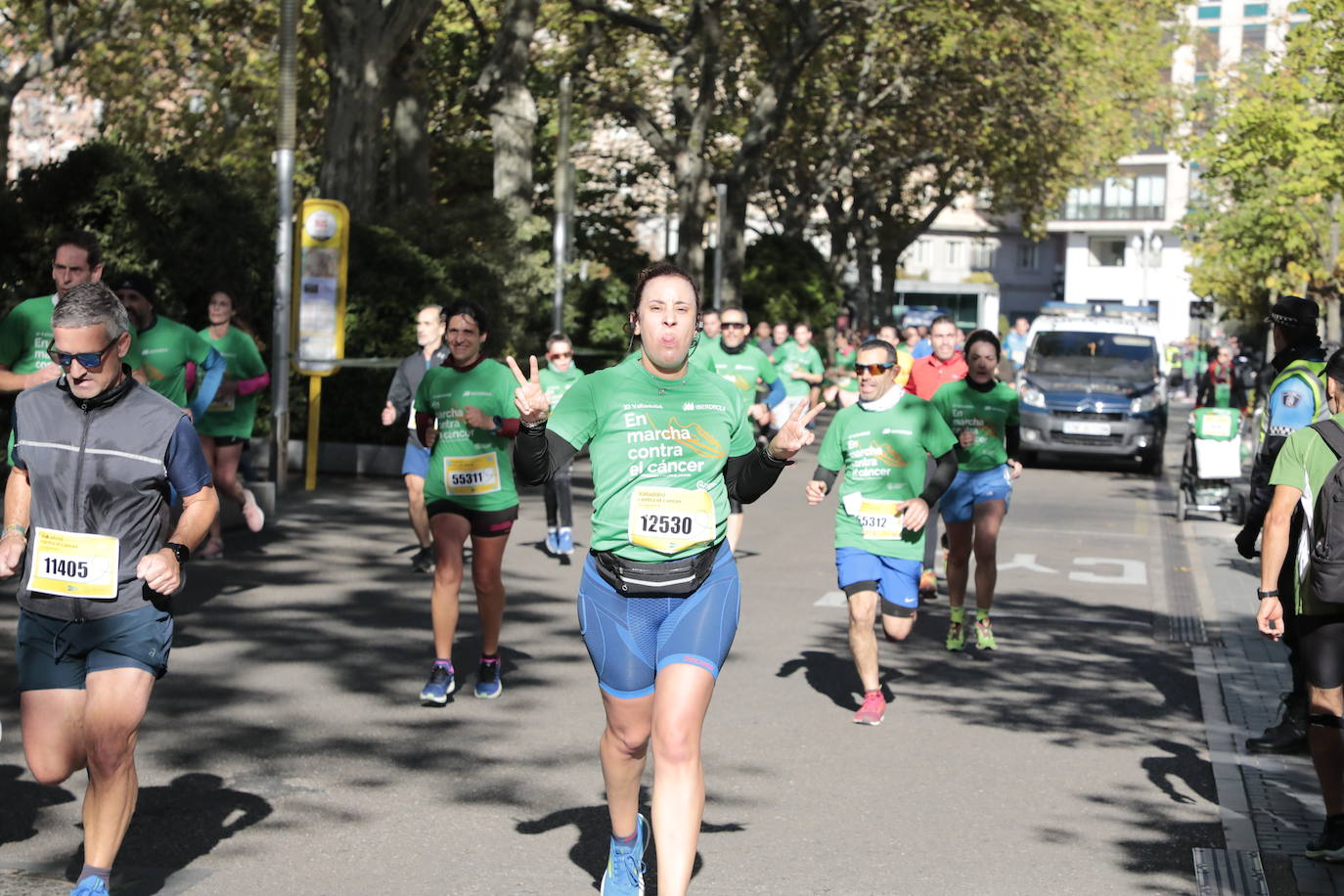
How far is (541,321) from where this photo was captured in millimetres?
26547

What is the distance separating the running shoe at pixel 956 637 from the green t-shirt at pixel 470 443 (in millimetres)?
2997

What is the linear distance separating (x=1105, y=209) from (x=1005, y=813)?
3838 inches

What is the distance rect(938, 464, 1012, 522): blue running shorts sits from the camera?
10.5 meters

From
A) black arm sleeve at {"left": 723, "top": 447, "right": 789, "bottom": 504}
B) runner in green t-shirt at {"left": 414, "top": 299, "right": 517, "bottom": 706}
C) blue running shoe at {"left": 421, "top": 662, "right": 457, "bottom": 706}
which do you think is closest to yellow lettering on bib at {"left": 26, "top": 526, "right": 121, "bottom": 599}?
black arm sleeve at {"left": 723, "top": 447, "right": 789, "bottom": 504}

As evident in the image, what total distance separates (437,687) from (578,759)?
1.18m

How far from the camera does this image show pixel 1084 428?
83.5 ft

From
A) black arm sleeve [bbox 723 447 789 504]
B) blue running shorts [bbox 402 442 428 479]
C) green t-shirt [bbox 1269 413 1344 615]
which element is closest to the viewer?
black arm sleeve [bbox 723 447 789 504]

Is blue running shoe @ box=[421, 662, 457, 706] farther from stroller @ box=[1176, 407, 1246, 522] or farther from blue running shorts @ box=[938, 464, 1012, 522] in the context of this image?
stroller @ box=[1176, 407, 1246, 522]

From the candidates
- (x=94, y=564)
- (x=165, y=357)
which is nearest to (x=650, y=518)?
(x=94, y=564)

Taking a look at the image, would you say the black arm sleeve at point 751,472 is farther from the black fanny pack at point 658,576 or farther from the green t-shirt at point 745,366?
the green t-shirt at point 745,366

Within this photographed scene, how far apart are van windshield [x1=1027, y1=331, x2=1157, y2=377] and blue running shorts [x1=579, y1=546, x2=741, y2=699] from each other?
21.8 meters

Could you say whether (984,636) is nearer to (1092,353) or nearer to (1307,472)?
(1307,472)

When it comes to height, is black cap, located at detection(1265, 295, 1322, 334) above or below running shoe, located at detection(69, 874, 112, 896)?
above

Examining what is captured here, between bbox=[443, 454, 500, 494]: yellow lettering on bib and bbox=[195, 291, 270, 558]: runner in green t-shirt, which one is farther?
bbox=[195, 291, 270, 558]: runner in green t-shirt
